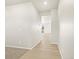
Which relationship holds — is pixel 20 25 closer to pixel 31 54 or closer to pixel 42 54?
pixel 31 54

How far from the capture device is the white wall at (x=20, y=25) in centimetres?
464

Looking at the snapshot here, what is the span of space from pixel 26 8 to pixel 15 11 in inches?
29.6

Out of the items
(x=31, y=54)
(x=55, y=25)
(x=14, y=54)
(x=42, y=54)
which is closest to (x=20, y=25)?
(x=14, y=54)

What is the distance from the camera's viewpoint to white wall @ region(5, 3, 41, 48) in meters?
4.64

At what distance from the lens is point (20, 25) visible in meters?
4.84

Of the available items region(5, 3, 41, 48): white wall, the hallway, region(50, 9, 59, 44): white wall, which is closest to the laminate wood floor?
the hallway

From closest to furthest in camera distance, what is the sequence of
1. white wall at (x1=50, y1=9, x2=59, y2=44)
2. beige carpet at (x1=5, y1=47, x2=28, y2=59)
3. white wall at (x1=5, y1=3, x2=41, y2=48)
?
beige carpet at (x1=5, y1=47, x2=28, y2=59) → white wall at (x1=5, y1=3, x2=41, y2=48) → white wall at (x1=50, y1=9, x2=59, y2=44)

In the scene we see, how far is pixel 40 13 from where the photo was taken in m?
7.30

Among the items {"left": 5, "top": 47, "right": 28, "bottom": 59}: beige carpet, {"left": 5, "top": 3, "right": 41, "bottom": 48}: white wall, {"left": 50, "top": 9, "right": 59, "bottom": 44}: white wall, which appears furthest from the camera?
{"left": 50, "top": 9, "right": 59, "bottom": 44}: white wall

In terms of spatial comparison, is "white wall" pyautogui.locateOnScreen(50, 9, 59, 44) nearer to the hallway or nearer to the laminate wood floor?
the hallway

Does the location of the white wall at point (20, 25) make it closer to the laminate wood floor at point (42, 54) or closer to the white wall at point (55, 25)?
the laminate wood floor at point (42, 54)
